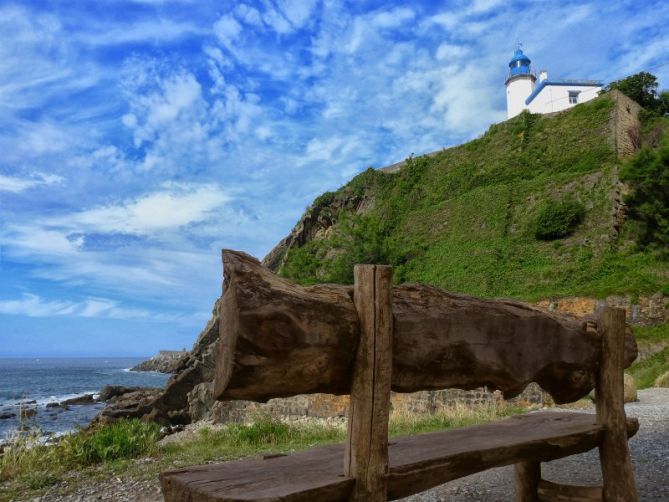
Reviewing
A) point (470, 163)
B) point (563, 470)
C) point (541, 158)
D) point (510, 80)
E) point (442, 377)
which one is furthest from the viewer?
point (510, 80)

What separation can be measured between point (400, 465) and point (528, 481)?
7.29 ft

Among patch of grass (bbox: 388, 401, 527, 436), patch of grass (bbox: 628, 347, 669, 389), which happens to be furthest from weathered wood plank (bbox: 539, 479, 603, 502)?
patch of grass (bbox: 628, 347, 669, 389)

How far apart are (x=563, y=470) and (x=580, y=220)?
19.3m

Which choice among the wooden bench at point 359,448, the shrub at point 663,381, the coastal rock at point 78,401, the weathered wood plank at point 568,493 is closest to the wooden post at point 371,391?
the wooden bench at point 359,448

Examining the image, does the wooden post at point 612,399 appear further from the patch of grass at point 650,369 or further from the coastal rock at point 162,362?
the coastal rock at point 162,362

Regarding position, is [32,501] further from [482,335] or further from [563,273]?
[563,273]

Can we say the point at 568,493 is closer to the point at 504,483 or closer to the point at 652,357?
the point at 504,483

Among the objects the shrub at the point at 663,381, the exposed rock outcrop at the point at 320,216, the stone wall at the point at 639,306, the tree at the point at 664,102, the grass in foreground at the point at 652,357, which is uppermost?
the tree at the point at 664,102

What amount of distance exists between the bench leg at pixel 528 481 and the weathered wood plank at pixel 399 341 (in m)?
0.89

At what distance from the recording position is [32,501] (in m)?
5.52

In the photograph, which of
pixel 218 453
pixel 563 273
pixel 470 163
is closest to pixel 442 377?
pixel 218 453

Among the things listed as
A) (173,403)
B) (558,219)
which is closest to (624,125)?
(558,219)

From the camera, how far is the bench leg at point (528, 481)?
431cm

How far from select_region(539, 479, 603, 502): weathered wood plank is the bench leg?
4 centimetres
